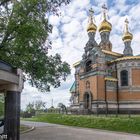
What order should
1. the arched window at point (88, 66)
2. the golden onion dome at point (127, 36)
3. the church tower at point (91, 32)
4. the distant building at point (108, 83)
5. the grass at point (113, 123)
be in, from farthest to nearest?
1. the golden onion dome at point (127, 36)
2. the church tower at point (91, 32)
3. the arched window at point (88, 66)
4. the distant building at point (108, 83)
5. the grass at point (113, 123)

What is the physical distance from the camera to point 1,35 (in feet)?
67.6

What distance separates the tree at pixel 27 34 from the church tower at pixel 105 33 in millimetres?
33760

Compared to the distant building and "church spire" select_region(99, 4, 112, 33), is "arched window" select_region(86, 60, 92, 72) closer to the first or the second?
the distant building

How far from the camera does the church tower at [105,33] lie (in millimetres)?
54812

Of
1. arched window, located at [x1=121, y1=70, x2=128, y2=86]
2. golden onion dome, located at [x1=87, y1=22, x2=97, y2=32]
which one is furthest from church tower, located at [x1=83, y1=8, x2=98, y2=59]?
arched window, located at [x1=121, y1=70, x2=128, y2=86]

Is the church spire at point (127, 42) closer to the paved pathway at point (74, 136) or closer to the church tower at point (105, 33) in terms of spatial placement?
the church tower at point (105, 33)

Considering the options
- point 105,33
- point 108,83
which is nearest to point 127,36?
point 105,33

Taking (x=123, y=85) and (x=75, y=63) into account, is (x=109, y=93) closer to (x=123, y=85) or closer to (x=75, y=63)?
(x=123, y=85)

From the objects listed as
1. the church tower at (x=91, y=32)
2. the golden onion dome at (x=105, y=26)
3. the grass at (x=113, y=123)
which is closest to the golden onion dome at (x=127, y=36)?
the golden onion dome at (x=105, y=26)

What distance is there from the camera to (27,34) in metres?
19.0

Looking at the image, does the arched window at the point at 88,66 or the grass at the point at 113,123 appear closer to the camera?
the grass at the point at 113,123

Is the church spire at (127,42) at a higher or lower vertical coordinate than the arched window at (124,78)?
higher

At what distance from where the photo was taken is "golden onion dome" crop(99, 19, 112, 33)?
5466 cm

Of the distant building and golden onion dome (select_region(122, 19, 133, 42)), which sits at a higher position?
golden onion dome (select_region(122, 19, 133, 42))
